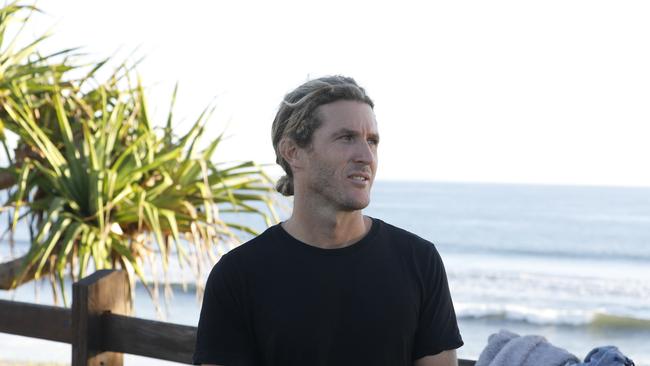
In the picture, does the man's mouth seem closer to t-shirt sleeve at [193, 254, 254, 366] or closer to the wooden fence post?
t-shirt sleeve at [193, 254, 254, 366]

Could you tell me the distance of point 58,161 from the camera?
5062mm

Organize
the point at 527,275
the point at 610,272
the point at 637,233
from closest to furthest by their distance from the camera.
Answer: the point at 527,275 → the point at 610,272 → the point at 637,233

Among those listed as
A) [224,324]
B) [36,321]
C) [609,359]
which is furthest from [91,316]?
[609,359]

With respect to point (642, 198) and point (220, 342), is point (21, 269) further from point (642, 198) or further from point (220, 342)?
point (642, 198)

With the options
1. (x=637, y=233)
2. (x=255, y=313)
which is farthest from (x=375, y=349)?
(x=637, y=233)

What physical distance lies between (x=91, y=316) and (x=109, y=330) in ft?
0.30

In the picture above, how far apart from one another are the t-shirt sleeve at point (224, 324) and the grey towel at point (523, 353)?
0.69 meters


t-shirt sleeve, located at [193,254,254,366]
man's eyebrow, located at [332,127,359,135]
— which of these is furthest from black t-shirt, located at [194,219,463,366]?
man's eyebrow, located at [332,127,359,135]

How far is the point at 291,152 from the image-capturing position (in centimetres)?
219

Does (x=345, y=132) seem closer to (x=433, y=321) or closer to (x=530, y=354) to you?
(x=433, y=321)

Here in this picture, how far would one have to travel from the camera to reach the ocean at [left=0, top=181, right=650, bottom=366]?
17.6 meters

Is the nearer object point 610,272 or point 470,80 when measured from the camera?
point 610,272

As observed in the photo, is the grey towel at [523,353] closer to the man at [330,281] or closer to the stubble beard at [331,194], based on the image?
the man at [330,281]

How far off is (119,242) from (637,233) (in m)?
40.9
